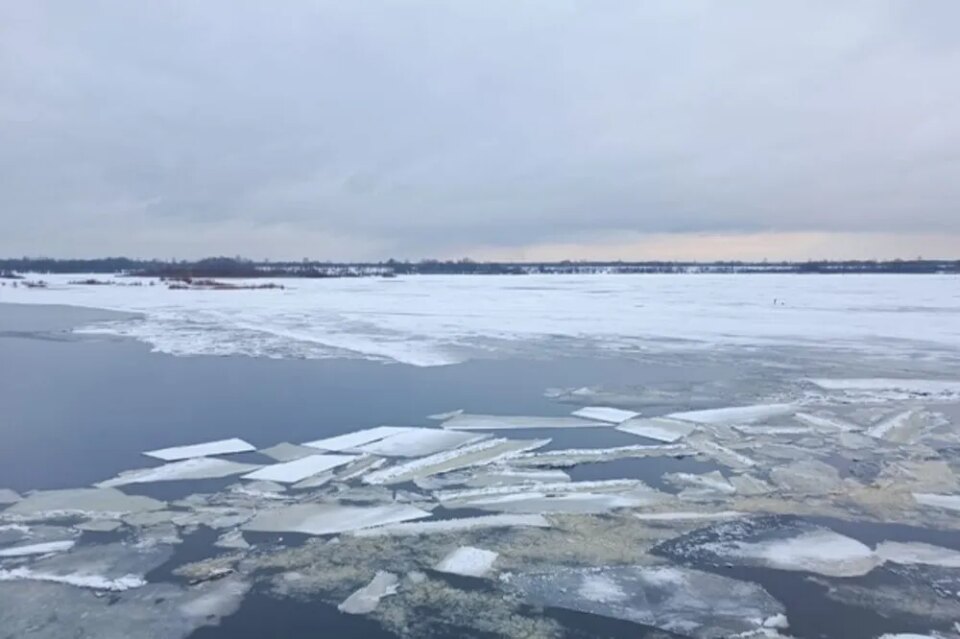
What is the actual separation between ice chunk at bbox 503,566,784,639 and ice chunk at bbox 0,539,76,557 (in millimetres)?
2451

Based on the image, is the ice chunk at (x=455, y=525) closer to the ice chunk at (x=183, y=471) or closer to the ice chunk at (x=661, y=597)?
the ice chunk at (x=661, y=597)

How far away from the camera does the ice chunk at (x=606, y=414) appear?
24.8ft

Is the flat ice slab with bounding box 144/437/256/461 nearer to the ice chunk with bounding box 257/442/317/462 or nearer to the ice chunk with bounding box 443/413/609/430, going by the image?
the ice chunk with bounding box 257/442/317/462

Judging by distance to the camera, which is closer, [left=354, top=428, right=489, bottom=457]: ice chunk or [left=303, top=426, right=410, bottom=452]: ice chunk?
[left=354, top=428, right=489, bottom=457]: ice chunk

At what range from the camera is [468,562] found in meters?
4.08

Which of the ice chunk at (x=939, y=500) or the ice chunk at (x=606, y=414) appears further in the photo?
the ice chunk at (x=606, y=414)

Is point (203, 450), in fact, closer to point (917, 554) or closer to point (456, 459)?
point (456, 459)

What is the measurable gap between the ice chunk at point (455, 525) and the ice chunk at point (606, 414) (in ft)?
9.42

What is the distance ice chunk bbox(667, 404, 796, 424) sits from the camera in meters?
7.52

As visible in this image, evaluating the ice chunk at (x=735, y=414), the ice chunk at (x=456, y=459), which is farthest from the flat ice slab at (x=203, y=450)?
the ice chunk at (x=735, y=414)

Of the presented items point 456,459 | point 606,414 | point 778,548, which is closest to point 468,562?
point 778,548

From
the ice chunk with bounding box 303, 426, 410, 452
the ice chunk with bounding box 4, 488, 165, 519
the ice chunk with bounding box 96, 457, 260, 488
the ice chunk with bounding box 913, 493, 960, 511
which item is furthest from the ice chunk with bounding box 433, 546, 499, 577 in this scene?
the ice chunk with bounding box 913, 493, 960, 511

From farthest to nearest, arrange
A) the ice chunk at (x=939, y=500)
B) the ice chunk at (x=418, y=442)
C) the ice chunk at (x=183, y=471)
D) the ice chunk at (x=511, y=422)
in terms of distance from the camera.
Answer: the ice chunk at (x=511, y=422)
the ice chunk at (x=418, y=442)
the ice chunk at (x=183, y=471)
the ice chunk at (x=939, y=500)

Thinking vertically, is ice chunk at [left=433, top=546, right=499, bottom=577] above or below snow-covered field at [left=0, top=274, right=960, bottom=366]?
below
